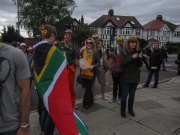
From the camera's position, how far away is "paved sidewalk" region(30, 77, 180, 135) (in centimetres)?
312

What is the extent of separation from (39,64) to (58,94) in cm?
52

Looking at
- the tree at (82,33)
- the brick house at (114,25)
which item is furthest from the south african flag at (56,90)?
the brick house at (114,25)

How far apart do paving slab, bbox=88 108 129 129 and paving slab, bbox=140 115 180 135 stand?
1.60ft

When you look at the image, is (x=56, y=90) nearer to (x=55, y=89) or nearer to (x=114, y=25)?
(x=55, y=89)

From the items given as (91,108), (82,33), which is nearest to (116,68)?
(91,108)

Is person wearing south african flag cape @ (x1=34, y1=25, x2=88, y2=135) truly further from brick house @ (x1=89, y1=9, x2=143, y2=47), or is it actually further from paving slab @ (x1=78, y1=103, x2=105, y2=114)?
brick house @ (x1=89, y1=9, x2=143, y2=47)

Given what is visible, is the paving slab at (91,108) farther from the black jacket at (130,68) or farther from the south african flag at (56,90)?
the south african flag at (56,90)

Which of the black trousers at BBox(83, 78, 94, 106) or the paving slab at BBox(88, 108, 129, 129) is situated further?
the black trousers at BBox(83, 78, 94, 106)

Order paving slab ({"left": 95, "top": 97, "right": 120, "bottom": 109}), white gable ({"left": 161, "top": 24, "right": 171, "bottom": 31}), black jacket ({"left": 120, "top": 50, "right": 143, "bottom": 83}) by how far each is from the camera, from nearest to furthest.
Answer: black jacket ({"left": 120, "top": 50, "right": 143, "bottom": 83}), paving slab ({"left": 95, "top": 97, "right": 120, "bottom": 109}), white gable ({"left": 161, "top": 24, "right": 171, "bottom": 31})

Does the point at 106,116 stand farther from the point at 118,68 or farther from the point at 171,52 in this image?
the point at 171,52

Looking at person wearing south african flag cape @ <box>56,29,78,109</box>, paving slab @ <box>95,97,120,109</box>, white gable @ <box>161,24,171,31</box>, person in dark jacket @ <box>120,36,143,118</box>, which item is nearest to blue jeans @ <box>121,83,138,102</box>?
person in dark jacket @ <box>120,36,143,118</box>

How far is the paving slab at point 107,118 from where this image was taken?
134 inches

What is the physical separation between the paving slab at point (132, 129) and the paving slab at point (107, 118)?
14cm

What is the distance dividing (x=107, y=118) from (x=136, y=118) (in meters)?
0.65
